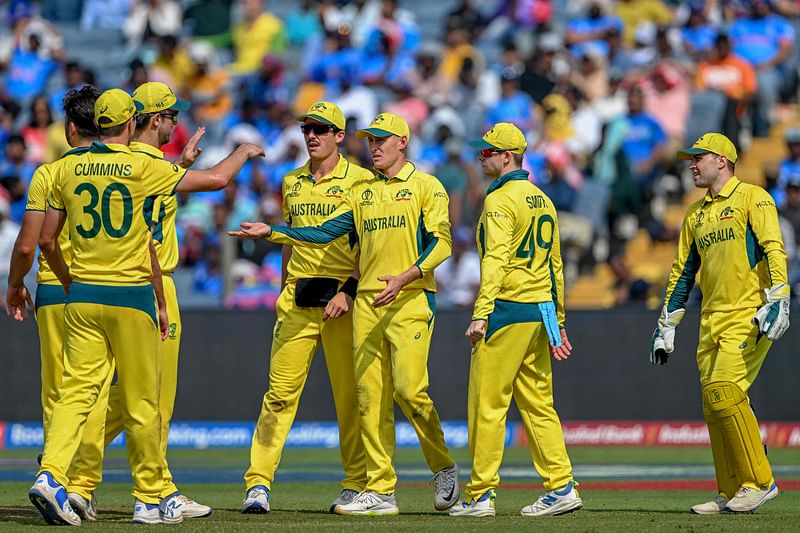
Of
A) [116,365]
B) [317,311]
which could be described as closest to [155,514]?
[116,365]

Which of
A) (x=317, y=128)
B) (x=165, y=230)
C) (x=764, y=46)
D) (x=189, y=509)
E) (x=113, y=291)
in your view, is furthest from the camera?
(x=764, y=46)

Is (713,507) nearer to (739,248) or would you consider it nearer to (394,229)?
(739,248)

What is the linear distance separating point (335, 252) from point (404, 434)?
7946 millimetres

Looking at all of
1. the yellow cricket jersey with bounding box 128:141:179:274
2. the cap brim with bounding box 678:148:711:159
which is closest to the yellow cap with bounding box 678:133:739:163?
the cap brim with bounding box 678:148:711:159

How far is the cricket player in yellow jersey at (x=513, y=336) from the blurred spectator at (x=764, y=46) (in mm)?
12709

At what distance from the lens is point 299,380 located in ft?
35.5

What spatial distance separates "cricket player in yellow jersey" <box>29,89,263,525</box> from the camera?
30.4ft

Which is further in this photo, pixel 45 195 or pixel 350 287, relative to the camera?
pixel 350 287

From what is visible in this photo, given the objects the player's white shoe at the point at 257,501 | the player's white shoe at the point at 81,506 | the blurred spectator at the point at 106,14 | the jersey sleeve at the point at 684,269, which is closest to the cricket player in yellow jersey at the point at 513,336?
the jersey sleeve at the point at 684,269

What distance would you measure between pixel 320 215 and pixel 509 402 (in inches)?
78.7

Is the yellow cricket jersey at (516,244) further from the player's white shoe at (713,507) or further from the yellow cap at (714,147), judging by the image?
the player's white shoe at (713,507)

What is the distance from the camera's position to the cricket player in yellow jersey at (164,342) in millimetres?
9984

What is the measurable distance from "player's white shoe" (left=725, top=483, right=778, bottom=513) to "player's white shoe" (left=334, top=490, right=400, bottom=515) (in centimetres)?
234

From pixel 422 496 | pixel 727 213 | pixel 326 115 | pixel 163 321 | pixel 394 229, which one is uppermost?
pixel 326 115
